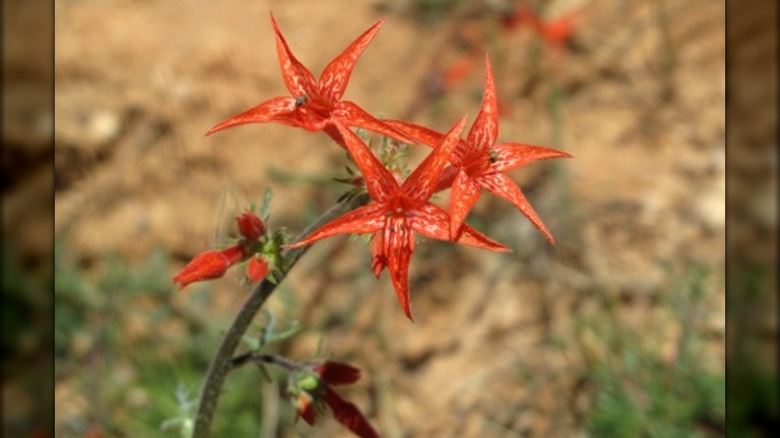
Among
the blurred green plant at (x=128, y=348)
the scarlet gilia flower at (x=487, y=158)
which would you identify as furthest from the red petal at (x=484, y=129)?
the blurred green plant at (x=128, y=348)

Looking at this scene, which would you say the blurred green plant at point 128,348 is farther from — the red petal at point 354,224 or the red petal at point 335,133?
the red petal at point 354,224

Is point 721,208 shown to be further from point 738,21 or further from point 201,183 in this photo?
point 201,183

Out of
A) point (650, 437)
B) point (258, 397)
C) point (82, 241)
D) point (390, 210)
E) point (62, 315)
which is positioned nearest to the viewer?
point (390, 210)

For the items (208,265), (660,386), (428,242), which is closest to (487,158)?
(208,265)

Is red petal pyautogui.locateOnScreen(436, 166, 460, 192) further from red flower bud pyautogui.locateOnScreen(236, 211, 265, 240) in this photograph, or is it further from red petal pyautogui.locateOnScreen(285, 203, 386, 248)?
red flower bud pyautogui.locateOnScreen(236, 211, 265, 240)

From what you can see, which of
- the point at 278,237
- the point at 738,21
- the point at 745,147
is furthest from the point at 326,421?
the point at 738,21

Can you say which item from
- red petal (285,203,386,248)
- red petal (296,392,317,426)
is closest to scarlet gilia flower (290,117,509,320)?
red petal (285,203,386,248)
